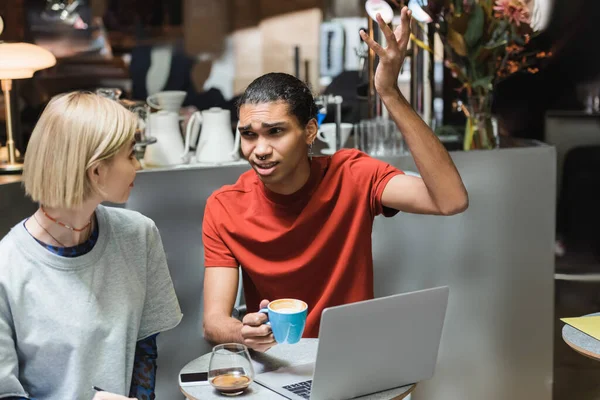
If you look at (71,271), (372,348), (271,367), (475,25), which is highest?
→ (475,25)

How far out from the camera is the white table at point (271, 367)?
1622 millimetres

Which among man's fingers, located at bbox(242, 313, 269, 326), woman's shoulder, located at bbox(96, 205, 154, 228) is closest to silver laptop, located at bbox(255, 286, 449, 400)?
man's fingers, located at bbox(242, 313, 269, 326)

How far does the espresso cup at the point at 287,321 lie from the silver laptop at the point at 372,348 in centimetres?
10

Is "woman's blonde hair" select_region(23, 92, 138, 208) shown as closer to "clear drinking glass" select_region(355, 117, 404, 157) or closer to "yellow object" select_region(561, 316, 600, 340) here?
"yellow object" select_region(561, 316, 600, 340)

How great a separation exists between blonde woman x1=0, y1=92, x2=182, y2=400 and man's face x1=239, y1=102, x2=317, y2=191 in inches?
17.0

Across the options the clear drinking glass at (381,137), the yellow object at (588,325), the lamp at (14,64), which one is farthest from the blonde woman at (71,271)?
the clear drinking glass at (381,137)

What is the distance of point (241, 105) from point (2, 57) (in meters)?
0.79

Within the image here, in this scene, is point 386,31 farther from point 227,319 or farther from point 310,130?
point 227,319

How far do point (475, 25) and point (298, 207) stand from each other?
1.02 m

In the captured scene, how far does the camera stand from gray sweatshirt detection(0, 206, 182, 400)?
160 cm

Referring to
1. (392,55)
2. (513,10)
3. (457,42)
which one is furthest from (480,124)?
(392,55)

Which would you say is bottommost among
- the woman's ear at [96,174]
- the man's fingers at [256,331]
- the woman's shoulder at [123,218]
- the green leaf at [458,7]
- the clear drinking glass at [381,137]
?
the man's fingers at [256,331]

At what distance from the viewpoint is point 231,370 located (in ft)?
5.25

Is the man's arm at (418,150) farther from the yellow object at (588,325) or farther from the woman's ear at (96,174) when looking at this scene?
the woman's ear at (96,174)
